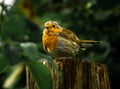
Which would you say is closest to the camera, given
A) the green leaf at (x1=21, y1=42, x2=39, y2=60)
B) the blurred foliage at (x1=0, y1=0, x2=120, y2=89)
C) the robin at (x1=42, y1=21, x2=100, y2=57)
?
the green leaf at (x1=21, y1=42, x2=39, y2=60)

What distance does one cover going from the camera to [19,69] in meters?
7.92

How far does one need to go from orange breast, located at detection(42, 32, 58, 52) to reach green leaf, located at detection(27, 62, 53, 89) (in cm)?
156

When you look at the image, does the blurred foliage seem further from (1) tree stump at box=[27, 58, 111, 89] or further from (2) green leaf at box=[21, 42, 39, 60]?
(2) green leaf at box=[21, 42, 39, 60]

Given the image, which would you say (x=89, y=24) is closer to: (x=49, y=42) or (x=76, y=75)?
(x=49, y=42)

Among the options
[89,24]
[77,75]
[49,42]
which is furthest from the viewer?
[89,24]

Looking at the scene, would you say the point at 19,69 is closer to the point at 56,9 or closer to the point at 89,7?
the point at 89,7

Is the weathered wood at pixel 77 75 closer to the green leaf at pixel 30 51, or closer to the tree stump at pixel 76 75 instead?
the tree stump at pixel 76 75

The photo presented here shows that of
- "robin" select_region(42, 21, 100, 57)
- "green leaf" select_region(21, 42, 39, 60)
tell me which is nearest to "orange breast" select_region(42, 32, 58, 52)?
"robin" select_region(42, 21, 100, 57)

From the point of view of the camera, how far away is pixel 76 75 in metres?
4.60

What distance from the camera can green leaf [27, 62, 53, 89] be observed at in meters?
4.25

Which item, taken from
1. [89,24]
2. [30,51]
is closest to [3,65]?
[30,51]

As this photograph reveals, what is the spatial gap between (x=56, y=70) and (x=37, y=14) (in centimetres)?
586

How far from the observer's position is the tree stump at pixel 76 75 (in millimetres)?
4602

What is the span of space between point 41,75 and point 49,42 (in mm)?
1640
